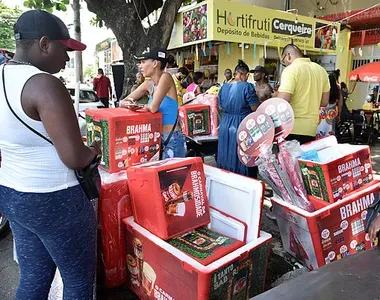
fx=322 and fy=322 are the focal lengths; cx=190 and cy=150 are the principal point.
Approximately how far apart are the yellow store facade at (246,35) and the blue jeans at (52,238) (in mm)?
6617

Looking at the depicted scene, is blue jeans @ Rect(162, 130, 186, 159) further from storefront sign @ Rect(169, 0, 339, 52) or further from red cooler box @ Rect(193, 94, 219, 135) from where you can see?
storefront sign @ Rect(169, 0, 339, 52)

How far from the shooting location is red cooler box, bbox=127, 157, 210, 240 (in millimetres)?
1797

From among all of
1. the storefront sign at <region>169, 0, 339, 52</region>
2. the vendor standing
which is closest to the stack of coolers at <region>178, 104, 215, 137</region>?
the vendor standing

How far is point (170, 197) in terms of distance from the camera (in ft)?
5.97

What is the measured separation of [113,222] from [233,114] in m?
1.72

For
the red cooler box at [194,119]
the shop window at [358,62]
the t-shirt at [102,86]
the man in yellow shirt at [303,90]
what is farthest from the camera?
the shop window at [358,62]

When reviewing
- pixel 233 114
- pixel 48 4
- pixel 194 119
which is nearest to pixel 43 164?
pixel 233 114

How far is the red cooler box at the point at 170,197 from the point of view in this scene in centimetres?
180

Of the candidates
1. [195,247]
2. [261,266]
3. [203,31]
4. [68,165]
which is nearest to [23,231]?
[68,165]

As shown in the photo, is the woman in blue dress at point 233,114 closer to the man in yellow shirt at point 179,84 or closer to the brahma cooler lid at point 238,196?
the brahma cooler lid at point 238,196

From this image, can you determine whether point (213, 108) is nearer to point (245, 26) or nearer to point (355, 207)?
point (355, 207)

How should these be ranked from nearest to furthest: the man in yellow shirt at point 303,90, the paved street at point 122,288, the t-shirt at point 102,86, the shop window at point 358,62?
the paved street at point 122,288 < the man in yellow shirt at point 303,90 < the t-shirt at point 102,86 < the shop window at point 358,62

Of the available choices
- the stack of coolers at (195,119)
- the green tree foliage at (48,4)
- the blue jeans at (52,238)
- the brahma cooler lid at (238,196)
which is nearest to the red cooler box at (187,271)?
the brahma cooler lid at (238,196)

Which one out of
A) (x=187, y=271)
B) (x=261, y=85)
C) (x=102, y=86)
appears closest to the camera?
(x=187, y=271)
